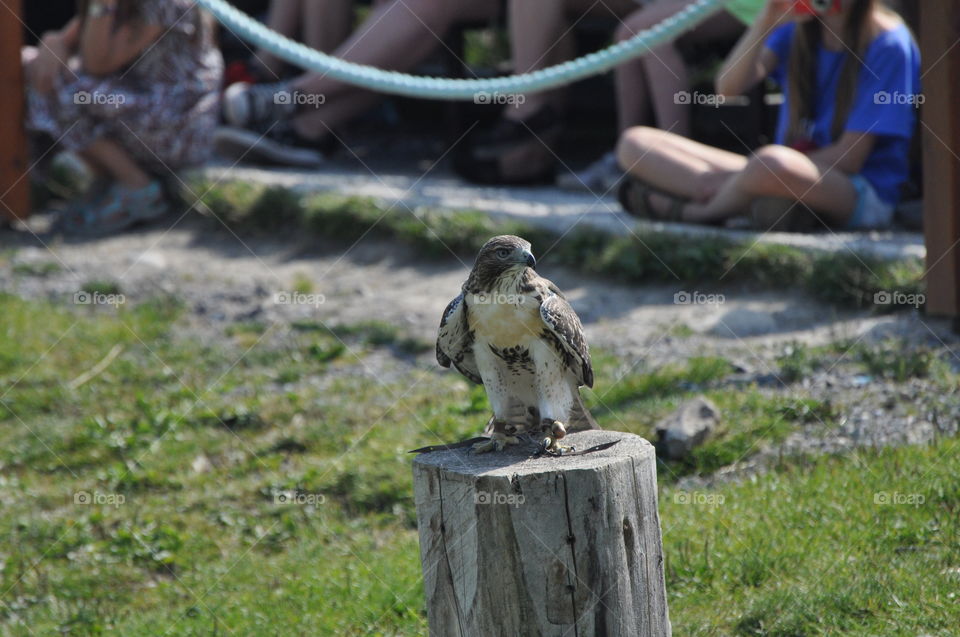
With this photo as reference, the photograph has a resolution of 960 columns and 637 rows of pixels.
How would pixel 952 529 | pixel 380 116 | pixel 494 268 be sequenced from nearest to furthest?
1. pixel 494 268
2. pixel 952 529
3. pixel 380 116

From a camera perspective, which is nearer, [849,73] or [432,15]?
[849,73]

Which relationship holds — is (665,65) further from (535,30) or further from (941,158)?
(941,158)

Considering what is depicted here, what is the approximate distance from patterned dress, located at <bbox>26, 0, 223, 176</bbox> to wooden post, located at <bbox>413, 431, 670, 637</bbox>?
5.65 metres

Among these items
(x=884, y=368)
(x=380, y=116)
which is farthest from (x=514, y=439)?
(x=380, y=116)

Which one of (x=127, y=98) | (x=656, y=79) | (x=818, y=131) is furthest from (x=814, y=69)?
(x=127, y=98)

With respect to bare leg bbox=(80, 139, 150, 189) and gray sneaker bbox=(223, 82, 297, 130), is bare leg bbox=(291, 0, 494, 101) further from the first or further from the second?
bare leg bbox=(80, 139, 150, 189)

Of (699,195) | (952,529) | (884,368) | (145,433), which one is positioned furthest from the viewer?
(699,195)

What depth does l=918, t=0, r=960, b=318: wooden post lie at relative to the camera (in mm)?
4535

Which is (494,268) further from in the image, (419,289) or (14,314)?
(14,314)

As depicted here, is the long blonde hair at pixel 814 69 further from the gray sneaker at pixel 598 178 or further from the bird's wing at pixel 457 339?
the bird's wing at pixel 457 339

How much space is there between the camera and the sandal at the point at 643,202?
20.6 ft

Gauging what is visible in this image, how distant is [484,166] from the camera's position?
7715mm

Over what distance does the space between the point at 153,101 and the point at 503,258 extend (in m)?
5.60

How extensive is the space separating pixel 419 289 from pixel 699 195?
1527mm
